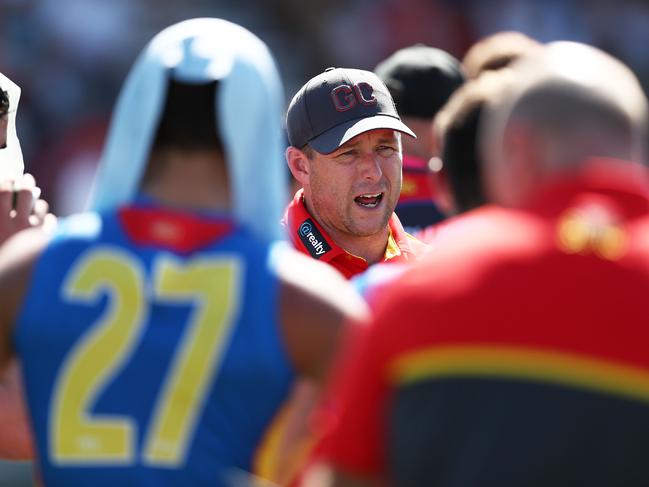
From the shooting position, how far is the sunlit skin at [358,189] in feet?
17.7

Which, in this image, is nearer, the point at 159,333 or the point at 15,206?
the point at 159,333

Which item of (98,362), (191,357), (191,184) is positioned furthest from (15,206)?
(191,357)

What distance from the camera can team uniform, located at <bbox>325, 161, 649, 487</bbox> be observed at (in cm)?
250

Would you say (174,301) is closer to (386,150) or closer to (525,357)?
(525,357)

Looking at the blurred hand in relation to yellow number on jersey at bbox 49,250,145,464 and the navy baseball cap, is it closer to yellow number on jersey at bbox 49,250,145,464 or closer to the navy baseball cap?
yellow number on jersey at bbox 49,250,145,464

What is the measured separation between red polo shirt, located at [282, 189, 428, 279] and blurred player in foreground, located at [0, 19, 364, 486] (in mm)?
2123

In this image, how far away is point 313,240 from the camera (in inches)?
213

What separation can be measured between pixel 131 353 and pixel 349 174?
2.64m

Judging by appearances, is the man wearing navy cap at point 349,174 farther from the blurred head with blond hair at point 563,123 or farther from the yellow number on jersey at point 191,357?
the blurred head with blond hair at point 563,123

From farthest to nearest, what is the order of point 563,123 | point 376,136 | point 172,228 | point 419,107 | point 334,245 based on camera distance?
point 419,107 → point 376,136 → point 334,245 → point 172,228 → point 563,123

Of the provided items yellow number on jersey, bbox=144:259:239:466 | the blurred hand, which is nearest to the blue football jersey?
yellow number on jersey, bbox=144:259:239:466

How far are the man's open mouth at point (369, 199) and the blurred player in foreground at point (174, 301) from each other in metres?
2.24

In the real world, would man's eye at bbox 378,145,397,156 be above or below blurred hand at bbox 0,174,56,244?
above

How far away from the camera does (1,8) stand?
14.7 meters
